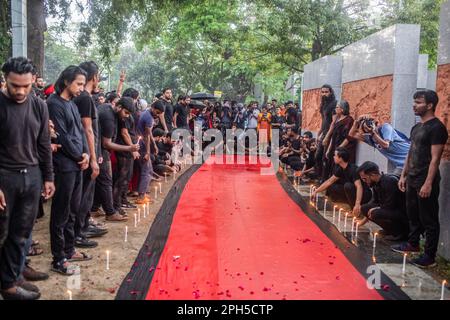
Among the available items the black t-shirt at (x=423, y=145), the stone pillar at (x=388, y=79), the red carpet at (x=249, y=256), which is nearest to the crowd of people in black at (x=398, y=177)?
the black t-shirt at (x=423, y=145)

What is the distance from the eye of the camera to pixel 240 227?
6715 mm

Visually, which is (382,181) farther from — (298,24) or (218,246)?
(298,24)

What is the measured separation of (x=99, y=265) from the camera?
503 cm

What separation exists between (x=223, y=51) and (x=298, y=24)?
9006 millimetres

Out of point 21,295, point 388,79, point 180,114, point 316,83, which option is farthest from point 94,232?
point 316,83

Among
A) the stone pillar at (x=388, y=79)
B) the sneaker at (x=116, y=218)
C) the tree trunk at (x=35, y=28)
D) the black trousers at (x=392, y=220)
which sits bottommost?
the sneaker at (x=116, y=218)

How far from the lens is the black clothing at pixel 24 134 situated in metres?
3.85

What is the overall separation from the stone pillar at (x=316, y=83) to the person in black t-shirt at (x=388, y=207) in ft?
18.3

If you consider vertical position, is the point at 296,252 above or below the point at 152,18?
below

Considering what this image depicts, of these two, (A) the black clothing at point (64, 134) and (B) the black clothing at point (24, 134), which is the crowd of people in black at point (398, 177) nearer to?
(A) the black clothing at point (64, 134)

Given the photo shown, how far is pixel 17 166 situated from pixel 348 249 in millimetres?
3786

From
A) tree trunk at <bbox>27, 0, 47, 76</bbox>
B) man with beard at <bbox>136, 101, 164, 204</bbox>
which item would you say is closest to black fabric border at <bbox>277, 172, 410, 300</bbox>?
man with beard at <bbox>136, 101, 164, 204</bbox>
